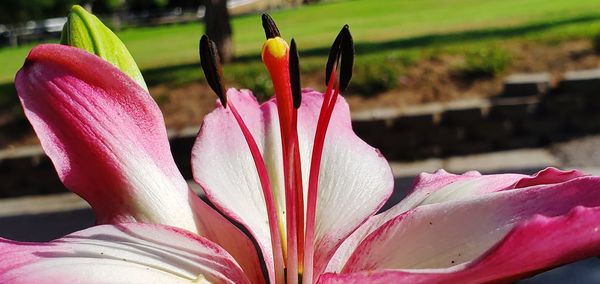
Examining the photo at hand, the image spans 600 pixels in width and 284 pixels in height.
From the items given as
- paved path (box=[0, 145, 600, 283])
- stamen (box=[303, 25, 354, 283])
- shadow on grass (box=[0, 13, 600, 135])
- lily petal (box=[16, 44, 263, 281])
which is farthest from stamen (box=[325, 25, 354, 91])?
shadow on grass (box=[0, 13, 600, 135])

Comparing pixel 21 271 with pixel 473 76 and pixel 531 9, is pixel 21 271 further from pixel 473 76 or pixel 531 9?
pixel 531 9

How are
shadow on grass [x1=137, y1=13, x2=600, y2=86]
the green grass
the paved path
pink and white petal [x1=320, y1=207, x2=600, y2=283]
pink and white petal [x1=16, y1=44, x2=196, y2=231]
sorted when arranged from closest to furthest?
pink and white petal [x1=320, y1=207, x2=600, y2=283] < pink and white petal [x1=16, y1=44, x2=196, y2=231] < the paved path < shadow on grass [x1=137, y1=13, x2=600, y2=86] < the green grass

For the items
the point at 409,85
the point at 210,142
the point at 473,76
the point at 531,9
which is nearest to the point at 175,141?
the point at 409,85

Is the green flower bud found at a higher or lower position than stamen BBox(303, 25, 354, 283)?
higher

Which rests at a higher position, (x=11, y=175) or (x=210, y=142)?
(x=210, y=142)

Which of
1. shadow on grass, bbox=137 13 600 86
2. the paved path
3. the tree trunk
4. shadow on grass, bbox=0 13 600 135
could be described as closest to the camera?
the paved path

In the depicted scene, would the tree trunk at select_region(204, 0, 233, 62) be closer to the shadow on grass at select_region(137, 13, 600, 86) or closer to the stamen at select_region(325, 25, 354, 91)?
the shadow on grass at select_region(137, 13, 600, 86)

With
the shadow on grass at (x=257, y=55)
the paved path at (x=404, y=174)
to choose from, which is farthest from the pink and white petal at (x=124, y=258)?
the shadow on grass at (x=257, y=55)
